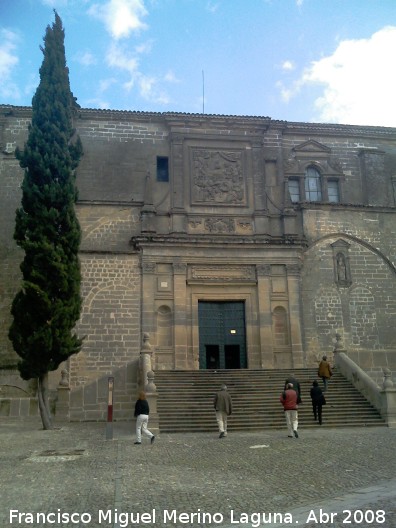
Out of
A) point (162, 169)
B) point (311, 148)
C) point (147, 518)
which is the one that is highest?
point (311, 148)

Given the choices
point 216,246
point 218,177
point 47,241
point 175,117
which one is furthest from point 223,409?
point 175,117

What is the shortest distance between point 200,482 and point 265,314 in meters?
16.0

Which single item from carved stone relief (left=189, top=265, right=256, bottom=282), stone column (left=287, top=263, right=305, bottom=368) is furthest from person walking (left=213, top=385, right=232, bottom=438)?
carved stone relief (left=189, top=265, right=256, bottom=282)

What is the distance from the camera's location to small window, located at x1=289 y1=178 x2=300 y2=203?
27.2 m

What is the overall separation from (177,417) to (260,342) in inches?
290

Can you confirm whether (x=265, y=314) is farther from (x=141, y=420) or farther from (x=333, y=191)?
(x=141, y=420)

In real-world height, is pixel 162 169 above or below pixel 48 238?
above

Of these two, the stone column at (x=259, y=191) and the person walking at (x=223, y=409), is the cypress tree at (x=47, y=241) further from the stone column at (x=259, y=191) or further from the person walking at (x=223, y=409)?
the stone column at (x=259, y=191)

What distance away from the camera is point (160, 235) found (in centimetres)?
2438

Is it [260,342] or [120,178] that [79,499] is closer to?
[260,342]

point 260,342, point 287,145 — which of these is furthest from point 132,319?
point 287,145

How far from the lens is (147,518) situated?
661cm

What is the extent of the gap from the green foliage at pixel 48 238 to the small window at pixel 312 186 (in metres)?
12.6

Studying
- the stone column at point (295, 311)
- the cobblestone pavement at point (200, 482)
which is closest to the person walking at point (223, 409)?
the cobblestone pavement at point (200, 482)
